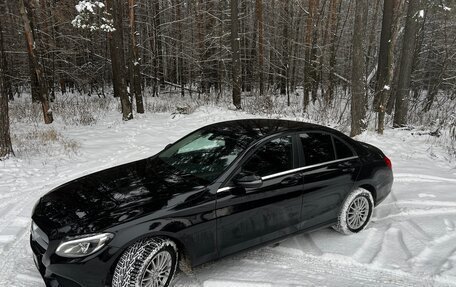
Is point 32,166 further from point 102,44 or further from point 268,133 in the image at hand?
point 102,44

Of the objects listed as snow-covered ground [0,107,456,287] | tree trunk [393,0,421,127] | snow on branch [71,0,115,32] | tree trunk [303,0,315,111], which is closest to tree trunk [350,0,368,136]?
snow-covered ground [0,107,456,287]

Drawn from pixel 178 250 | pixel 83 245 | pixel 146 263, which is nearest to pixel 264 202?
pixel 178 250

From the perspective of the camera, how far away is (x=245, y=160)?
3.52 meters

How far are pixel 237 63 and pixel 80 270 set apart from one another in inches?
552

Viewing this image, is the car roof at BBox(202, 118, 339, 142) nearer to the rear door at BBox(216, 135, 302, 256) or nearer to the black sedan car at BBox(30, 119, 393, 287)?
the black sedan car at BBox(30, 119, 393, 287)

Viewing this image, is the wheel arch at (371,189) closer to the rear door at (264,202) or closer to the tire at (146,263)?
the rear door at (264,202)

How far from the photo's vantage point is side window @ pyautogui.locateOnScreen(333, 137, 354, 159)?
434 cm

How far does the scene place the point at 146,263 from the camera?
2.87m

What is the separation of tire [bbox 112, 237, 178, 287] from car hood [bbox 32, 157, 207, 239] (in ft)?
0.96

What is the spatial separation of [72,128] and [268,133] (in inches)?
379

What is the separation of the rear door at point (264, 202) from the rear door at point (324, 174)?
6.1 inches

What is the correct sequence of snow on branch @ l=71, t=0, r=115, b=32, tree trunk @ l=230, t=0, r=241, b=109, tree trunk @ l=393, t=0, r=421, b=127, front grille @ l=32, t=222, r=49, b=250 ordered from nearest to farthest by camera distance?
front grille @ l=32, t=222, r=49, b=250, tree trunk @ l=393, t=0, r=421, b=127, snow on branch @ l=71, t=0, r=115, b=32, tree trunk @ l=230, t=0, r=241, b=109

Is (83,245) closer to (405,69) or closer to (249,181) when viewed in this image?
(249,181)

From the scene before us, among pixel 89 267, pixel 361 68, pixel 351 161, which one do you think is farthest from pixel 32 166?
pixel 361 68
